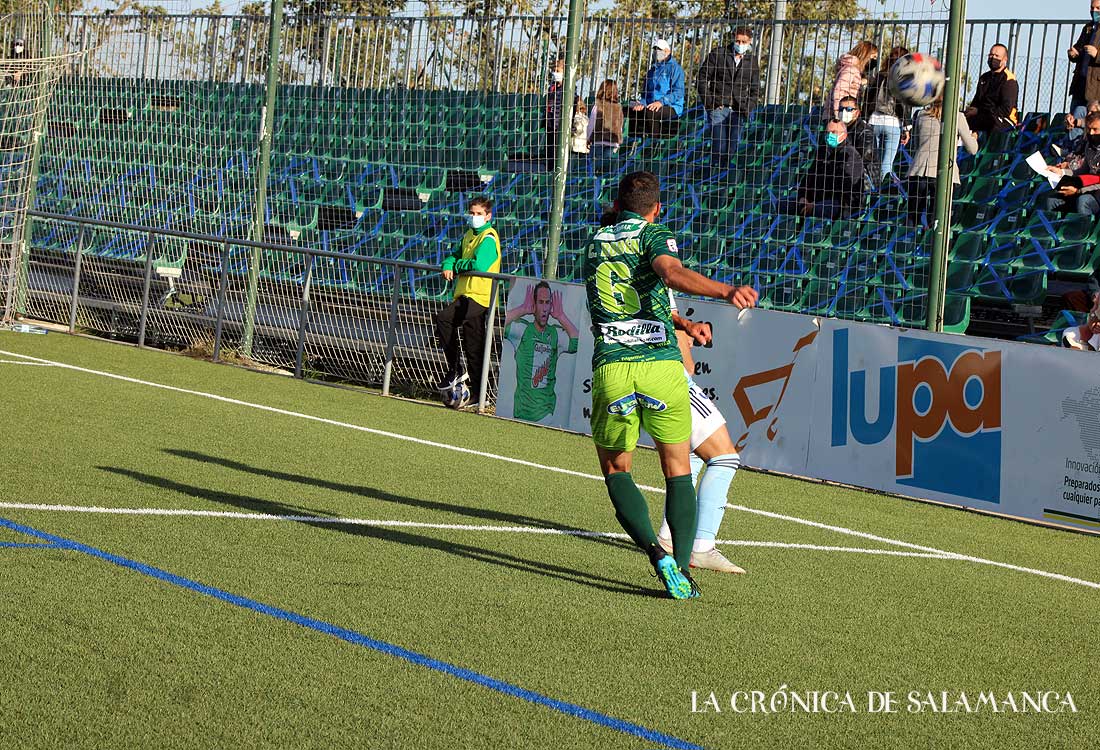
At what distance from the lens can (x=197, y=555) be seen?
6.70 metres

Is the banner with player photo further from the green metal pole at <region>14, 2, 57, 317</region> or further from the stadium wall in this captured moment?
the green metal pole at <region>14, 2, 57, 317</region>

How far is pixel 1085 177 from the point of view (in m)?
14.7

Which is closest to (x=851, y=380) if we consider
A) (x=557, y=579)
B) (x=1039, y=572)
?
(x=1039, y=572)

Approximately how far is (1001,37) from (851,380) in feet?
19.5

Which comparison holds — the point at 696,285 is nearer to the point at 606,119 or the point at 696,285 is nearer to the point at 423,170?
the point at 606,119

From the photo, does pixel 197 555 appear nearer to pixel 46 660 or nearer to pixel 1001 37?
pixel 46 660

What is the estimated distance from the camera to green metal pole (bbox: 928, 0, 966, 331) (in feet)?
39.0

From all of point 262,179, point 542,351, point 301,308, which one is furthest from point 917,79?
point 262,179

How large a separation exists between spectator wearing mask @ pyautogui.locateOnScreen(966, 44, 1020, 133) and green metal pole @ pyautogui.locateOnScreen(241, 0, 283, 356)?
27.3 feet

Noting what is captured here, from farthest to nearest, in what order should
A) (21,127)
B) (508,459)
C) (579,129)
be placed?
(21,127) → (579,129) → (508,459)

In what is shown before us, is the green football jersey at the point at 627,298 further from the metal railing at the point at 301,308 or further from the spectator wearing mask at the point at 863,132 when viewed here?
the spectator wearing mask at the point at 863,132

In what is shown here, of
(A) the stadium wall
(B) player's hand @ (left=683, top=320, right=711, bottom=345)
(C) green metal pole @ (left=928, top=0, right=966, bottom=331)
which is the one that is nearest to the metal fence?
(C) green metal pole @ (left=928, top=0, right=966, bottom=331)

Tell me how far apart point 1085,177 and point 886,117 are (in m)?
2.08

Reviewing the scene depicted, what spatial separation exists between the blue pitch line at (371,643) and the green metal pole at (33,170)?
1278 cm
